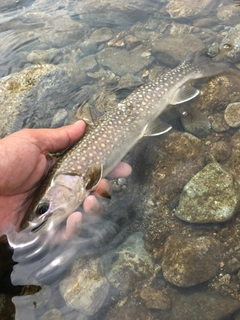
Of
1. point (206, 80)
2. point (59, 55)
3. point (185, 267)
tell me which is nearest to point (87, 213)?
point (185, 267)

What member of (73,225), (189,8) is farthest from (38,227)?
(189,8)

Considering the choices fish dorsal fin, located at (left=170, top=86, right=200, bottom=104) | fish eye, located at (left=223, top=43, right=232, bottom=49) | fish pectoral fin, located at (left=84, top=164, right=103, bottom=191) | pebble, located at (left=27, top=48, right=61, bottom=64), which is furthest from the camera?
pebble, located at (left=27, top=48, right=61, bottom=64)

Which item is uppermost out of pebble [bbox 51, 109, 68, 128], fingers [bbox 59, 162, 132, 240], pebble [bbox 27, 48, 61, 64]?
pebble [bbox 27, 48, 61, 64]

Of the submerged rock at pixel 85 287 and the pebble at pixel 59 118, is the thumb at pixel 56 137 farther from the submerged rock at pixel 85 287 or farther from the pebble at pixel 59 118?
the submerged rock at pixel 85 287

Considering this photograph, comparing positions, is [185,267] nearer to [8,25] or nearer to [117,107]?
[117,107]

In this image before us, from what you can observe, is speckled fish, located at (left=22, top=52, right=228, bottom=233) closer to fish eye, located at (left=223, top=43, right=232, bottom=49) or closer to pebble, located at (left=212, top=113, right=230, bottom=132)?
pebble, located at (left=212, top=113, right=230, bottom=132)

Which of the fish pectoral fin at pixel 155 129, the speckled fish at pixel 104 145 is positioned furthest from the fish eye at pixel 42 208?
the fish pectoral fin at pixel 155 129

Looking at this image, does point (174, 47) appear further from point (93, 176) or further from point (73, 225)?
point (73, 225)

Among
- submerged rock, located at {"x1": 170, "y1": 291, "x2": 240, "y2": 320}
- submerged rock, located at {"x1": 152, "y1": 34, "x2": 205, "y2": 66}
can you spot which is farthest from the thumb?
submerged rock, located at {"x1": 152, "y1": 34, "x2": 205, "y2": 66}
